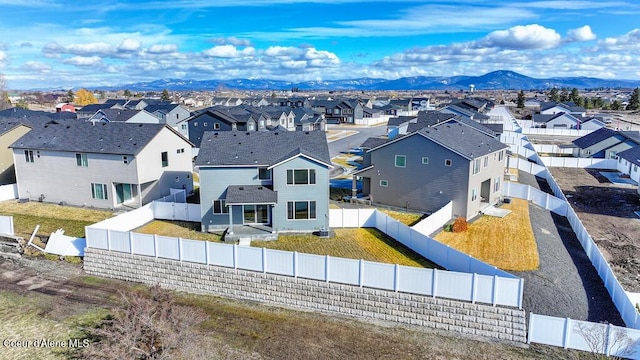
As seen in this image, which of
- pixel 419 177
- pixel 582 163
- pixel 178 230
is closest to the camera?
pixel 178 230

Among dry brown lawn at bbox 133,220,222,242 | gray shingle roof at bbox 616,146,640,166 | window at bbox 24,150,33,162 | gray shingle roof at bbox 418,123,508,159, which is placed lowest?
dry brown lawn at bbox 133,220,222,242

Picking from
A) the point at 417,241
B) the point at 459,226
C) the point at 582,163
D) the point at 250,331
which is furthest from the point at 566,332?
the point at 582,163

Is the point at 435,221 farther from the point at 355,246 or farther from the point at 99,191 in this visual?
the point at 99,191

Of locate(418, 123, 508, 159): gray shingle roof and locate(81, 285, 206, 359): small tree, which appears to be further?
locate(418, 123, 508, 159): gray shingle roof

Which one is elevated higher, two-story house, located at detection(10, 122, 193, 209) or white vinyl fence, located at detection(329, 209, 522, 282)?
two-story house, located at detection(10, 122, 193, 209)

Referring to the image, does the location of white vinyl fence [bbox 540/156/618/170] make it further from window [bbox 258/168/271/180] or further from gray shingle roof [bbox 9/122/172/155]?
gray shingle roof [bbox 9/122/172/155]

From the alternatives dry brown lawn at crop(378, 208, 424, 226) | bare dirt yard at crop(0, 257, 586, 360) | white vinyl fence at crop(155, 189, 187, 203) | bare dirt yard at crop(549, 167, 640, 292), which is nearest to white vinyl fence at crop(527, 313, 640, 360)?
bare dirt yard at crop(0, 257, 586, 360)

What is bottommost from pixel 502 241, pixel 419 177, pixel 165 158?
pixel 502 241
